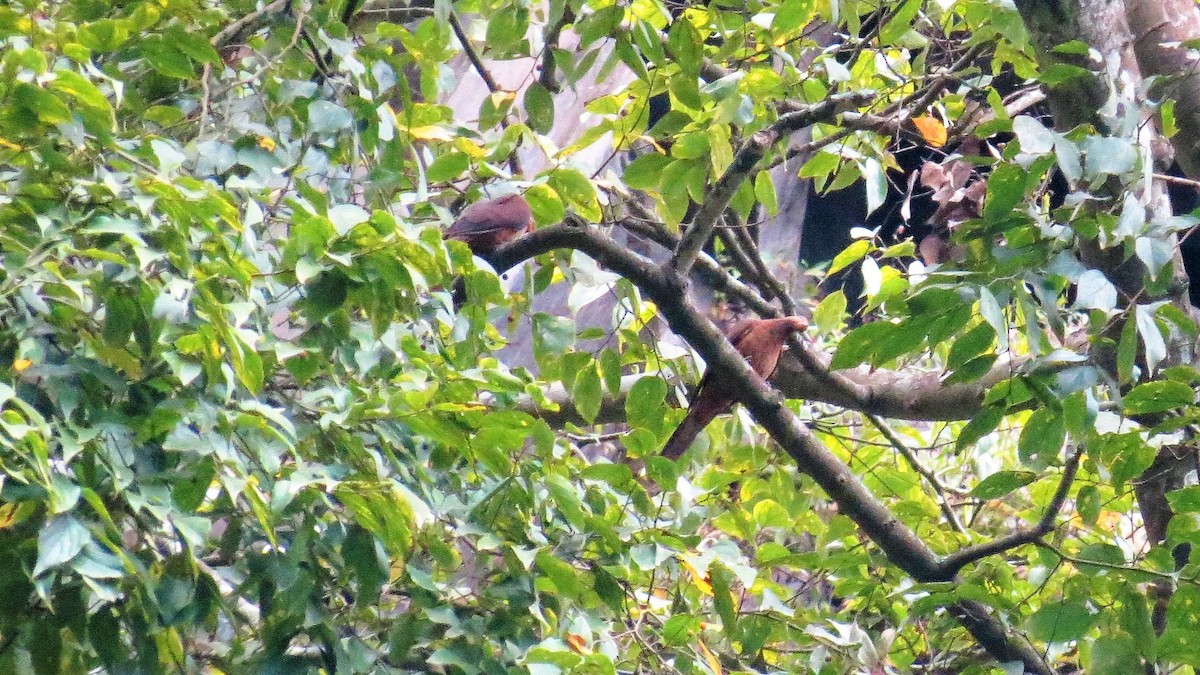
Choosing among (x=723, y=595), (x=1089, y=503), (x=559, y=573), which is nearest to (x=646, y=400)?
(x=723, y=595)

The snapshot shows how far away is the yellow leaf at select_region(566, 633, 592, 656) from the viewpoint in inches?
61.6

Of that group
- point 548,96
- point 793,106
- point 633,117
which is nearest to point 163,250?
point 548,96

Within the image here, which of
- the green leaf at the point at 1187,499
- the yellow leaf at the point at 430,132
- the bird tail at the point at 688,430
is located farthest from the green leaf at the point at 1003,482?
the yellow leaf at the point at 430,132

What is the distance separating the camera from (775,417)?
7.97 ft

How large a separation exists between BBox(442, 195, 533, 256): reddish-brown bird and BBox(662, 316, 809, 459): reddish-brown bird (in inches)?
26.9

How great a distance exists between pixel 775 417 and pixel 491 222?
960 millimetres

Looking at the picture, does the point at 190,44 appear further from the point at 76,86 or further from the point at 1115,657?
the point at 1115,657

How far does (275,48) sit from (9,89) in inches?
28.9

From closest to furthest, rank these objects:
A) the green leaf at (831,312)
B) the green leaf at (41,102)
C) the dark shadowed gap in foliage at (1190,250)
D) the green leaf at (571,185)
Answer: the green leaf at (41,102) → the green leaf at (571,185) → the green leaf at (831,312) → the dark shadowed gap in foliage at (1190,250)

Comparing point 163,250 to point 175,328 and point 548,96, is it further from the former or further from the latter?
point 548,96

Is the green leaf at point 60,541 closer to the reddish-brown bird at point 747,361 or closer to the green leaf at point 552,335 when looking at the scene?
the green leaf at point 552,335

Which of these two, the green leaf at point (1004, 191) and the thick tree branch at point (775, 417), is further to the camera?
the thick tree branch at point (775, 417)

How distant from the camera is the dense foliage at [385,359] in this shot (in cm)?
123

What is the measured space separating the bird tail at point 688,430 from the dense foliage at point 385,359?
1.58 feet
